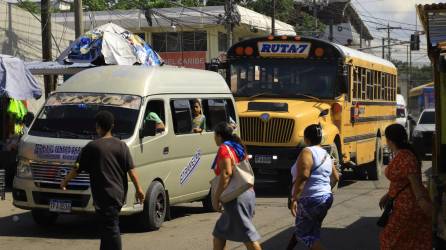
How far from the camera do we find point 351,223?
1157 cm

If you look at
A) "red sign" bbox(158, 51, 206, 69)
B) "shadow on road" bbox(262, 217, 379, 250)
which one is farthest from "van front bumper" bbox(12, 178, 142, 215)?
"red sign" bbox(158, 51, 206, 69)

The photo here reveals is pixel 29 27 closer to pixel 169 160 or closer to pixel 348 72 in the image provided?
pixel 348 72

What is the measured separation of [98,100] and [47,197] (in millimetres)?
1659

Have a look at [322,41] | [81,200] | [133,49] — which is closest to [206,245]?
[81,200]

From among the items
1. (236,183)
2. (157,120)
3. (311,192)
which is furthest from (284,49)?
(236,183)

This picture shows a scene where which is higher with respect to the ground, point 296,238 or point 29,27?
point 29,27

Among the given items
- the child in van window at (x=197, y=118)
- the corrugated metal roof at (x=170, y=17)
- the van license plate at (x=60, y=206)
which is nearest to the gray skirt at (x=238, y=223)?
the van license plate at (x=60, y=206)

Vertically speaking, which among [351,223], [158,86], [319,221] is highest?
[158,86]

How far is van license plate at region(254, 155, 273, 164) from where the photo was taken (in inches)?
589

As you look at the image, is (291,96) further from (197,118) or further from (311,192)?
(311,192)

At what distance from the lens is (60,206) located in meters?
9.82

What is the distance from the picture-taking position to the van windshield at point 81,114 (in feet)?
34.0

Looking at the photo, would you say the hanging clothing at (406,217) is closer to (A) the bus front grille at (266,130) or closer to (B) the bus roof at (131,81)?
(B) the bus roof at (131,81)

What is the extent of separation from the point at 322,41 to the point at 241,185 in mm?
9122
